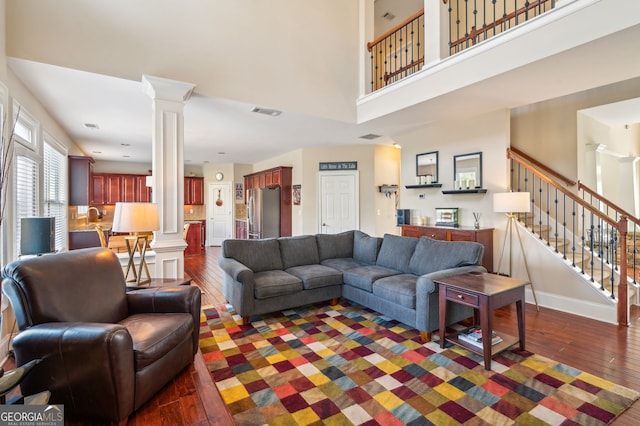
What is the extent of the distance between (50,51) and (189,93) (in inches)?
49.4

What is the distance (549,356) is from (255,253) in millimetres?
3190

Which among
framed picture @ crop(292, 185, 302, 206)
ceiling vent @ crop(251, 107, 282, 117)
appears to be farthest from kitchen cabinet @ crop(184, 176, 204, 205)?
ceiling vent @ crop(251, 107, 282, 117)

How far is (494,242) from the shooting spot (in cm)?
456

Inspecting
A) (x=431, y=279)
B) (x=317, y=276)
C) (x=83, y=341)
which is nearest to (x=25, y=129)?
(x=83, y=341)

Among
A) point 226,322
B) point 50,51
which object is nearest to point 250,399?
point 226,322

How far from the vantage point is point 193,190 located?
31.2 ft

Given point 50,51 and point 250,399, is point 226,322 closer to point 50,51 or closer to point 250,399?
point 250,399

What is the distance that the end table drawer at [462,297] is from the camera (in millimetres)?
2502

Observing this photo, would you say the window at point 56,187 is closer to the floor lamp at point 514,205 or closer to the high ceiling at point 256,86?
the high ceiling at point 256,86

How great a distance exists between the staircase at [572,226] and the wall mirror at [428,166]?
1.14 meters

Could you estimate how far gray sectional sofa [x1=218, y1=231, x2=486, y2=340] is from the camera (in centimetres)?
306

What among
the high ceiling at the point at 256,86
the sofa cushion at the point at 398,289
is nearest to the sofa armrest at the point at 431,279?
the sofa cushion at the point at 398,289

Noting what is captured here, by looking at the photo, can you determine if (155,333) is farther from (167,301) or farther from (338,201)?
(338,201)

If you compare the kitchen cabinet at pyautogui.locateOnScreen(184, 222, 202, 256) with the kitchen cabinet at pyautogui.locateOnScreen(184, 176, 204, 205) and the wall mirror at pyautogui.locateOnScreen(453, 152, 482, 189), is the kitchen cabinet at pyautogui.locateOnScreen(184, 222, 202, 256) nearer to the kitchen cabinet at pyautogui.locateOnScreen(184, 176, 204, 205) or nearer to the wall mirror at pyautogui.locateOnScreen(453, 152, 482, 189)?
the kitchen cabinet at pyautogui.locateOnScreen(184, 176, 204, 205)
